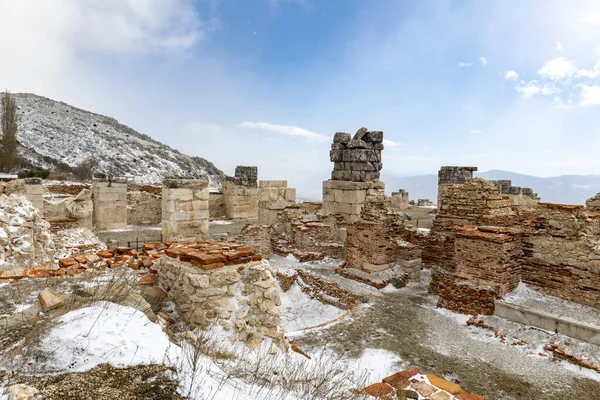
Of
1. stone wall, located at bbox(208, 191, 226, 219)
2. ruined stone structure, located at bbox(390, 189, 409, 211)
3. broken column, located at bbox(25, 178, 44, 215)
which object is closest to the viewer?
broken column, located at bbox(25, 178, 44, 215)

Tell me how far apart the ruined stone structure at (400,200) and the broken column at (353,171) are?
12.9 m

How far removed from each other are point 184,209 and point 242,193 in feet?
33.5

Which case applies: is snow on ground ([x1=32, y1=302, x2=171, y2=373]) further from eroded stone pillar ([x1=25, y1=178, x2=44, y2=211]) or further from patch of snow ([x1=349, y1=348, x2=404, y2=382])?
eroded stone pillar ([x1=25, y1=178, x2=44, y2=211])

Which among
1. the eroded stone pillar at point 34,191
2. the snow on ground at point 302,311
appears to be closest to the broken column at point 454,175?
the snow on ground at point 302,311

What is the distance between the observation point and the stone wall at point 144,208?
17312 millimetres

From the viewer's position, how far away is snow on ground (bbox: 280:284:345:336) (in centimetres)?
718

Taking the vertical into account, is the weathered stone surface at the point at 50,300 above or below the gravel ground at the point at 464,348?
above

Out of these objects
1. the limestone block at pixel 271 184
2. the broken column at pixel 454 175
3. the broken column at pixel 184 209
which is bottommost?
the broken column at pixel 184 209

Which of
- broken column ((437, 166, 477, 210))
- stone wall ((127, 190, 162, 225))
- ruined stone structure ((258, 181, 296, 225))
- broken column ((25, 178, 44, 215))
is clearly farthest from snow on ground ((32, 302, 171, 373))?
broken column ((437, 166, 477, 210))

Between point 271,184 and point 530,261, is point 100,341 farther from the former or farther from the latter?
point 271,184

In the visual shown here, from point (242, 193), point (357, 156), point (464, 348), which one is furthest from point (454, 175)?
point (464, 348)

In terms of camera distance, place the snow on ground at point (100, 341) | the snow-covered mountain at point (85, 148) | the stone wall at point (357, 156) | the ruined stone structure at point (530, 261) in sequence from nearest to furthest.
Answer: the snow on ground at point (100, 341) → the ruined stone structure at point (530, 261) → the stone wall at point (357, 156) → the snow-covered mountain at point (85, 148)

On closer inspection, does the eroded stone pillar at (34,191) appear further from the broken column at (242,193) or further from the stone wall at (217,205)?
the broken column at (242,193)

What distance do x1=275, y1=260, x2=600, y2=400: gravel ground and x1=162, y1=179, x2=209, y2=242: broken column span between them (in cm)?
385
